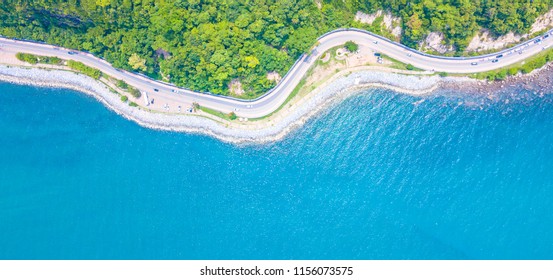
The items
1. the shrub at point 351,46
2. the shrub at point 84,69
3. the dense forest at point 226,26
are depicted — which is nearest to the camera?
the dense forest at point 226,26

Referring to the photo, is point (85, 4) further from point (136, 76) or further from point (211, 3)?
point (211, 3)

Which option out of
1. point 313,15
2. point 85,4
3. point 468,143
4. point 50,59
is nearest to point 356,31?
point 313,15

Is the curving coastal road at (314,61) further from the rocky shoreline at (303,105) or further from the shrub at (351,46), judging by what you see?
the rocky shoreline at (303,105)

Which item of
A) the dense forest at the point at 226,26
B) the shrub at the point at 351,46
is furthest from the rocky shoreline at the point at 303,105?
the dense forest at the point at 226,26

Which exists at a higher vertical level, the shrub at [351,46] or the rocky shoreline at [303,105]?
the shrub at [351,46]

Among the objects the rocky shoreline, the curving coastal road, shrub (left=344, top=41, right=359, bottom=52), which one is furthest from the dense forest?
the rocky shoreline

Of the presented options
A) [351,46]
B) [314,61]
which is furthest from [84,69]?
[351,46]

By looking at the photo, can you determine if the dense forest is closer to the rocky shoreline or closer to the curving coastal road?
the curving coastal road

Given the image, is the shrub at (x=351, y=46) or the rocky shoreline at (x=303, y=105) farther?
the rocky shoreline at (x=303, y=105)

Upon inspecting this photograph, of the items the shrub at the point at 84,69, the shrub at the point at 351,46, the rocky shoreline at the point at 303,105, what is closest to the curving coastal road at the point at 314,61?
the shrub at the point at 351,46

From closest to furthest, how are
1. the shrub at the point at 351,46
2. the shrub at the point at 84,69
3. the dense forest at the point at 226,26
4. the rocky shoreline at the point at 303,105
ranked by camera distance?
the dense forest at the point at 226,26 → the shrub at the point at 351,46 → the rocky shoreline at the point at 303,105 → the shrub at the point at 84,69
